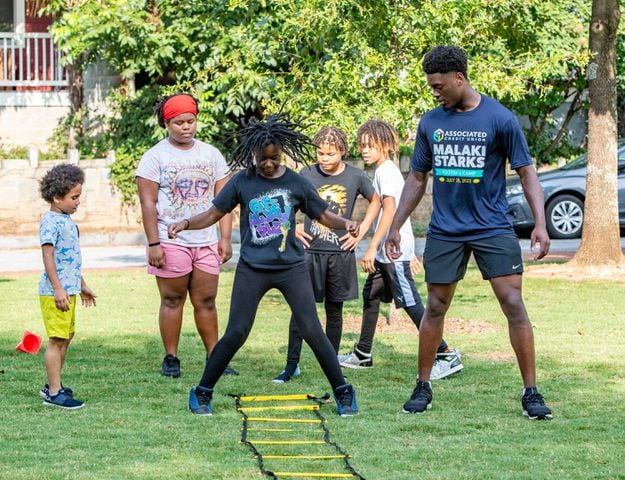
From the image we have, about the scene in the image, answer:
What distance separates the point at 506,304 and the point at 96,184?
562 inches

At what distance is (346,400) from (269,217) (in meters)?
1.14

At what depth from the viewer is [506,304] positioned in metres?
7.17

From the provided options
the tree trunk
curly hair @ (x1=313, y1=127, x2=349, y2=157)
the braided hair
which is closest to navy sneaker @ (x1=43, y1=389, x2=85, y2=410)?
the braided hair

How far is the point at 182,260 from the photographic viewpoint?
27.5 feet

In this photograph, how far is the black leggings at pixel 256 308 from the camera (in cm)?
721

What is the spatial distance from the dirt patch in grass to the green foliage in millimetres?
1729

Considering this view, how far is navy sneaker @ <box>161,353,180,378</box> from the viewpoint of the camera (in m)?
8.51

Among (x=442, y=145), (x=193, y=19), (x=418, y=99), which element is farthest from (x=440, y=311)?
(x=193, y=19)

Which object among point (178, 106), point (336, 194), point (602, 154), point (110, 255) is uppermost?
point (178, 106)

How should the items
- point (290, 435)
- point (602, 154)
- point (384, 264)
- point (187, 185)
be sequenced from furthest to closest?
1. point (602, 154)
2. point (384, 264)
3. point (187, 185)
4. point (290, 435)

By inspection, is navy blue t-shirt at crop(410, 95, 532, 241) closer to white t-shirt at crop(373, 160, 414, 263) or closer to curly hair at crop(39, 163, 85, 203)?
white t-shirt at crop(373, 160, 414, 263)

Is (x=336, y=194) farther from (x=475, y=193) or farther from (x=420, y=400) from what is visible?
(x=420, y=400)

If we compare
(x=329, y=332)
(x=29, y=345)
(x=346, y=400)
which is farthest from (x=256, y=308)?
(x=29, y=345)

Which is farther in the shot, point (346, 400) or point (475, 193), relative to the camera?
point (346, 400)
